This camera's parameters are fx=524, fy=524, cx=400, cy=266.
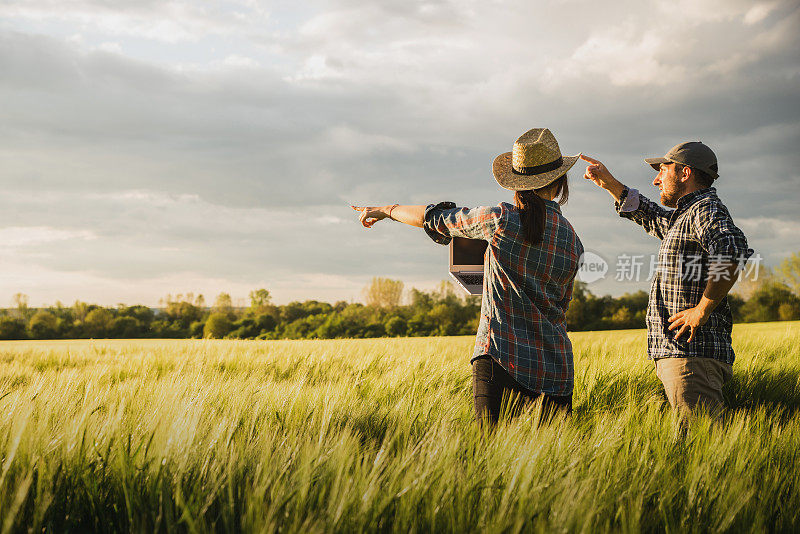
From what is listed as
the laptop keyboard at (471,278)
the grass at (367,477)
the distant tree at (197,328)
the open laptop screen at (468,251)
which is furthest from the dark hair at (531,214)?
the distant tree at (197,328)

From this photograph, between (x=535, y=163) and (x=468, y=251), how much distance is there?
1.65 feet

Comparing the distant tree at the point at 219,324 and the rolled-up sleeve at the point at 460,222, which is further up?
the rolled-up sleeve at the point at 460,222

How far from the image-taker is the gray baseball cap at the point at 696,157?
2.93 m

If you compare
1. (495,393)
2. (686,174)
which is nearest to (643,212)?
(686,174)

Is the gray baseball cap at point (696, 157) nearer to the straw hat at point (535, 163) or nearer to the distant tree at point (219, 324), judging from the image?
the straw hat at point (535, 163)

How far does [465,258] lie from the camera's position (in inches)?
96.3

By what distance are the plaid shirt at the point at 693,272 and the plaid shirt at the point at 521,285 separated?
95 cm

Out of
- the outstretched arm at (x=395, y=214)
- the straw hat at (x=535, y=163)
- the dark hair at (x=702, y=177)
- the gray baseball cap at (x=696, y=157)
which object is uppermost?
the gray baseball cap at (x=696, y=157)

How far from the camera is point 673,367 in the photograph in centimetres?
286

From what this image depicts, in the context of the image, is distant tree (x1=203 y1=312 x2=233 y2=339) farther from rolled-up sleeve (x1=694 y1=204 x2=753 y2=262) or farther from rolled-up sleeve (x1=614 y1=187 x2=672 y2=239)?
rolled-up sleeve (x1=694 y1=204 x2=753 y2=262)

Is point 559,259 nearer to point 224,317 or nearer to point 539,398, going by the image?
point 539,398

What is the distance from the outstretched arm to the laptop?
213mm

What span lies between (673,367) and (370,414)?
5.46 ft

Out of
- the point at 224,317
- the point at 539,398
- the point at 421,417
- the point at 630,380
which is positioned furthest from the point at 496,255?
the point at 224,317
